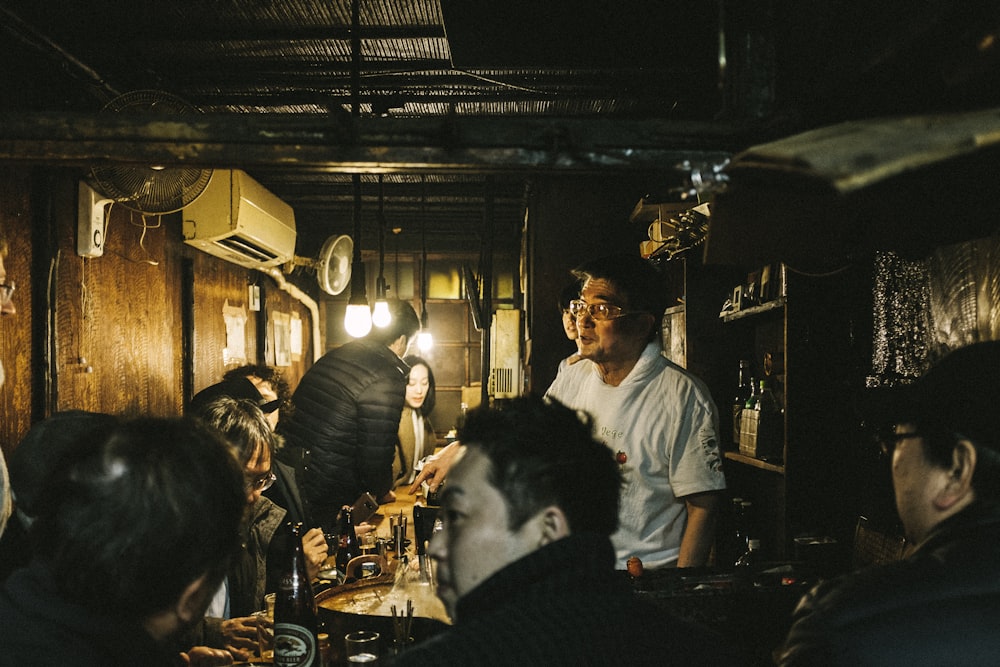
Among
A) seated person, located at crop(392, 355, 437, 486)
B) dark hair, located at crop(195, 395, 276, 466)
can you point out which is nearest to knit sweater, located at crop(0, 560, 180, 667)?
dark hair, located at crop(195, 395, 276, 466)

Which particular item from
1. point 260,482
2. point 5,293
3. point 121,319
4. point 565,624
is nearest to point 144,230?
point 121,319

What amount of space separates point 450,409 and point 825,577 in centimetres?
903

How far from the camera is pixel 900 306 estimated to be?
303cm

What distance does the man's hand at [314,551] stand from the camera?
341 centimetres

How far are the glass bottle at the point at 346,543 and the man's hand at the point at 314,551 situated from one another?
0.50 ft

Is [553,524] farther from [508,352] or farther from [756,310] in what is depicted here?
[508,352]

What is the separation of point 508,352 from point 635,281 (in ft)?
16.5

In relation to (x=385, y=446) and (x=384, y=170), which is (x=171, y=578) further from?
(x=385, y=446)

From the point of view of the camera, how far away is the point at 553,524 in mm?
1499

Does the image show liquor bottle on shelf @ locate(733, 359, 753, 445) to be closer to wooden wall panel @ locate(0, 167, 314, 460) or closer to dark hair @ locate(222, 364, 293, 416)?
dark hair @ locate(222, 364, 293, 416)

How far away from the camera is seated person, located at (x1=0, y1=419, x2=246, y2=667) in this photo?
132 cm

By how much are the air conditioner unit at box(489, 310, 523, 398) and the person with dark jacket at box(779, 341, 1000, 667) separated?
660cm

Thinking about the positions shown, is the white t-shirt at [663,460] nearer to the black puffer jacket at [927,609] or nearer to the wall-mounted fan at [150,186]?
the black puffer jacket at [927,609]

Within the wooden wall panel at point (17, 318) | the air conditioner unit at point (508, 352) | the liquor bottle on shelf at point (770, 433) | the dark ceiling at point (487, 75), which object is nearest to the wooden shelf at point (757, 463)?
the liquor bottle on shelf at point (770, 433)
